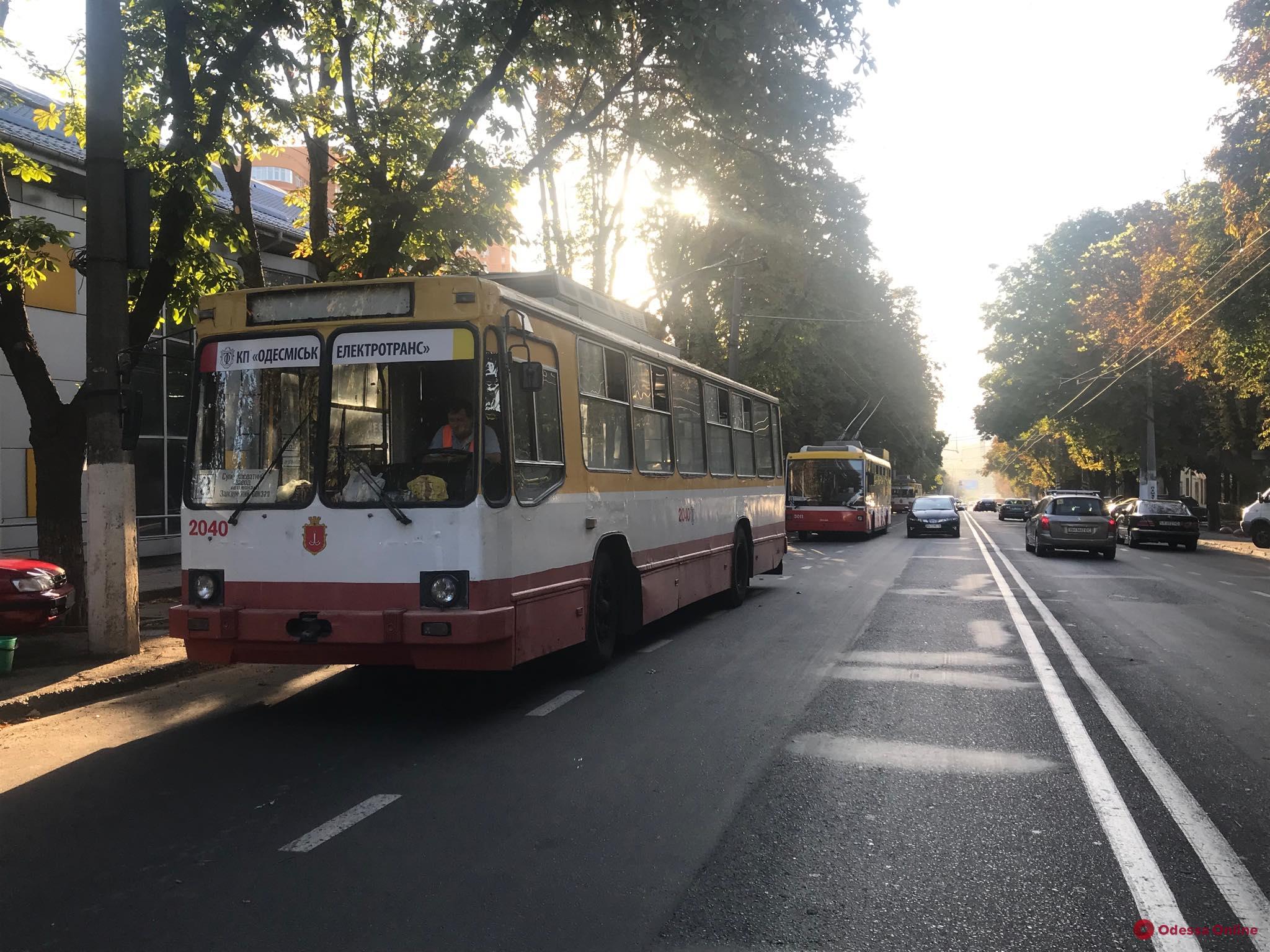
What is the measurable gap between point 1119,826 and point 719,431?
8736mm

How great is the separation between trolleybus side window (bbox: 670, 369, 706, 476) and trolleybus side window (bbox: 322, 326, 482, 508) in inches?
177

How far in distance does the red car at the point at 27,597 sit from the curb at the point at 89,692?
0.90m

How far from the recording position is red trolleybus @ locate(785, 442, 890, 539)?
3278cm

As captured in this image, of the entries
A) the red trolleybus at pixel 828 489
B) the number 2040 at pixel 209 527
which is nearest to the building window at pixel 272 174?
the red trolleybus at pixel 828 489

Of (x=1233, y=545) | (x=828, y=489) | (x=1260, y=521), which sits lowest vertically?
(x=1233, y=545)

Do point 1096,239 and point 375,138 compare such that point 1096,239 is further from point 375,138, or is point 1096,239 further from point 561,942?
point 561,942

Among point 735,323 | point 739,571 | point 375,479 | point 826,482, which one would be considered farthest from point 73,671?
point 826,482

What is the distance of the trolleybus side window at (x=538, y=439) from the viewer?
23.9ft

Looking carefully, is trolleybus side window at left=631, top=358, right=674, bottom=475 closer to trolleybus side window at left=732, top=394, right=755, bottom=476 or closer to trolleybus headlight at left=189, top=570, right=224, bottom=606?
trolleybus side window at left=732, top=394, right=755, bottom=476

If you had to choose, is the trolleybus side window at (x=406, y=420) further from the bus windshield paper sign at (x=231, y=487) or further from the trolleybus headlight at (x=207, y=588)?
the trolleybus headlight at (x=207, y=588)

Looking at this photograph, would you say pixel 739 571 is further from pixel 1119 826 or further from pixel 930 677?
pixel 1119 826

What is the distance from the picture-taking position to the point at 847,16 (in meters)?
11.7

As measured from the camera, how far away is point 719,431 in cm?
1327

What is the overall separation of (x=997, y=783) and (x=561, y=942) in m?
2.94
